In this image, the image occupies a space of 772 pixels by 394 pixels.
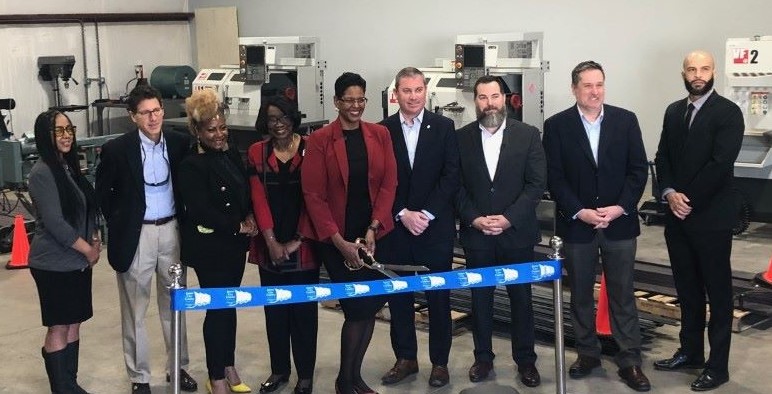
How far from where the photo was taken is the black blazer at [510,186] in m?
4.65

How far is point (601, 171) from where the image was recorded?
4660 millimetres

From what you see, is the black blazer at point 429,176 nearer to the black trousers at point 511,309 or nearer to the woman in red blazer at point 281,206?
the black trousers at point 511,309

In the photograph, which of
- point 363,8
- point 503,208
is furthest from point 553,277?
point 363,8

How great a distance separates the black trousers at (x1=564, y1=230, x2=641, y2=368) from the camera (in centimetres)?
472

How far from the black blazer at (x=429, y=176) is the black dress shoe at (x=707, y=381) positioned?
1.41m

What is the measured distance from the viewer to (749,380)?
487 centimetres

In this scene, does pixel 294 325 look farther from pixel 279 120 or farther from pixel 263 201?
pixel 279 120

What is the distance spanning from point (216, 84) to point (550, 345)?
7.26 meters

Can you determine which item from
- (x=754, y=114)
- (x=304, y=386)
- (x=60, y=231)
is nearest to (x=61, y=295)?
(x=60, y=231)

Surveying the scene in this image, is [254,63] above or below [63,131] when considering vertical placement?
above

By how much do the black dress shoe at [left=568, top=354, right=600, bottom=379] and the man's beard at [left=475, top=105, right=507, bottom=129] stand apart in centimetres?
126

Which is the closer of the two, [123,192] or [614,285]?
[123,192]

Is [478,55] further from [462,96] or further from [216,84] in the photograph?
[216,84]

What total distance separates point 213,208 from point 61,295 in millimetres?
779
